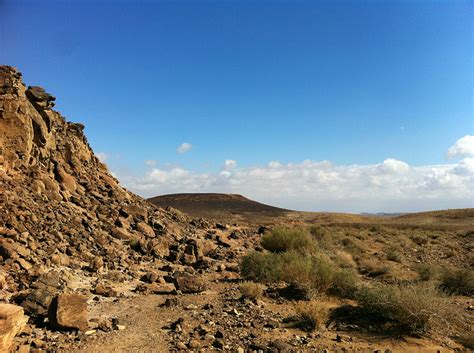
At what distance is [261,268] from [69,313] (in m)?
A: 6.10

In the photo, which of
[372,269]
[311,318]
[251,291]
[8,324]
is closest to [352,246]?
[372,269]

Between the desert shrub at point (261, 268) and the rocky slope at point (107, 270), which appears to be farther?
the desert shrub at point (261, 268)

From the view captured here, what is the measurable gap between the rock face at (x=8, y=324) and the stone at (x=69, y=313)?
59 centimetres

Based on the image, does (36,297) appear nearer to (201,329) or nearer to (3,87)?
(201,329)

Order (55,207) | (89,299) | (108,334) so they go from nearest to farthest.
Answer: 1. (108,334)
2. (89,299)
3. (55,207)

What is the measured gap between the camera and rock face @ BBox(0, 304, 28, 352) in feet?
16.8

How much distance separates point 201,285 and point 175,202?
64868mm

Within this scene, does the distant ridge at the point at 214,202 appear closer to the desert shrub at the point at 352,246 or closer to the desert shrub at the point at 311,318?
the desert shrub at the point at 352,246

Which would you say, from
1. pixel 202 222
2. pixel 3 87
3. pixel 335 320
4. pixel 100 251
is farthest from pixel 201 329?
pixel 202 222

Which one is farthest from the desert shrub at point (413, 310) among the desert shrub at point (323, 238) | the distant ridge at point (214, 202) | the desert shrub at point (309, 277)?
the distant ridge at point (214, 202)

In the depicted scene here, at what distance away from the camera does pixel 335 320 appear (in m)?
7.61

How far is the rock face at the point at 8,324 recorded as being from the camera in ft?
16.8

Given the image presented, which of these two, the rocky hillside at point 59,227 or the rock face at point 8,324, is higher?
the rocky hillside at point 59,227

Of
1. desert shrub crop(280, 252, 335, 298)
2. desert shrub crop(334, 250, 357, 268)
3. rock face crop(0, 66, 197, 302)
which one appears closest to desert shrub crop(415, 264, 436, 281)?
desert shrub crop(334, 250, 357, 268)
